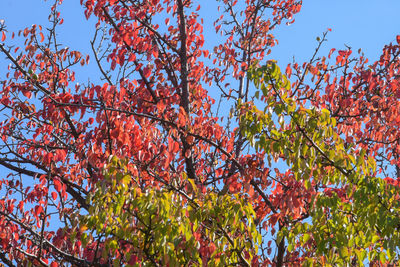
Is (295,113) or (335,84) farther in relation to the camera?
(335,84)

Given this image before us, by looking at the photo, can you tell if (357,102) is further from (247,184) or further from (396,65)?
(247,184)

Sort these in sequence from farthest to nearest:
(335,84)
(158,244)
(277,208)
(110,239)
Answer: (335,84)
(277,208)
(110,239)
(158,244)

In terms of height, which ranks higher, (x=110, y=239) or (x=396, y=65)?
(x=396, y=65)

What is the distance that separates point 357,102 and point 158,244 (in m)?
5.62

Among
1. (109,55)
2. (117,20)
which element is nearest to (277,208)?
(109,55)

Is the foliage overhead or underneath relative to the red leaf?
underneath

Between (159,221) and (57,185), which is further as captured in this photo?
(57,185)

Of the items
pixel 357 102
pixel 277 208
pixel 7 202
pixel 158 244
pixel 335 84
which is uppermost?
pixel 335 84

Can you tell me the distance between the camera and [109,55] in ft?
29.0

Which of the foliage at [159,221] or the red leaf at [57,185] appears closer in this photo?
the foliage at [159,221]

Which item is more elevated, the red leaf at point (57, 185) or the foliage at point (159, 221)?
the red leaf at point (57, 185)

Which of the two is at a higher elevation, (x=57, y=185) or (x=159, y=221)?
(x=57, y=185)

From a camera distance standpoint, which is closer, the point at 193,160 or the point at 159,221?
the point at 159,221

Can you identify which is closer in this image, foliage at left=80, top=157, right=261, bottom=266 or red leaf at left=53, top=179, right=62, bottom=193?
foliage at left=80, top=157, right=261, bottom=266
